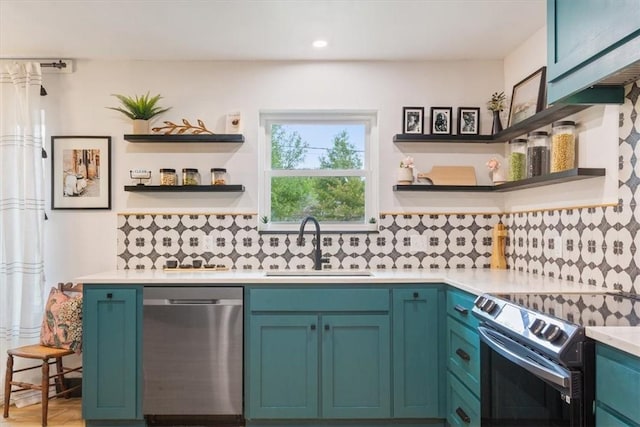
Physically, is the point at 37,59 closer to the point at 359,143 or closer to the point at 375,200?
the point at 359,143

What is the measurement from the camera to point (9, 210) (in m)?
3.20

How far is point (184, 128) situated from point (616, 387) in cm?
290

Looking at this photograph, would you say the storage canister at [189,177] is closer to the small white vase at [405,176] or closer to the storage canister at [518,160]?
the small white vase at [405,176]

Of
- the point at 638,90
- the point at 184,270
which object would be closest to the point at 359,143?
the point at 184,270

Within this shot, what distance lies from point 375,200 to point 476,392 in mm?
1555

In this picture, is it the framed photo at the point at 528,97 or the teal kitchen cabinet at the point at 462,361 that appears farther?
the framed photo at the point at 528,97

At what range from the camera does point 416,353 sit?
2.73m

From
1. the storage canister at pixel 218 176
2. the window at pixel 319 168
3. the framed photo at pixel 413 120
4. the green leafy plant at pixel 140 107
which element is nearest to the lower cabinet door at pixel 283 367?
the window at pixel 319 168

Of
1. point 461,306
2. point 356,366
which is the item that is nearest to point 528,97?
point 461,306

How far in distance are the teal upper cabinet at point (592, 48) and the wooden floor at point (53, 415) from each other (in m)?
3.14

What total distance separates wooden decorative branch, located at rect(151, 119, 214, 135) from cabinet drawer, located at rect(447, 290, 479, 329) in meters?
1.93

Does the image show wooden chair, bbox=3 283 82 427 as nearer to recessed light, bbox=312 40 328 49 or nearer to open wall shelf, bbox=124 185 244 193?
open wall shelf, bbox=124 185 244 193

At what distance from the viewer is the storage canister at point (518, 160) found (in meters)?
2.95

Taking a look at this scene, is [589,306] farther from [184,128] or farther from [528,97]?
[184,128]
